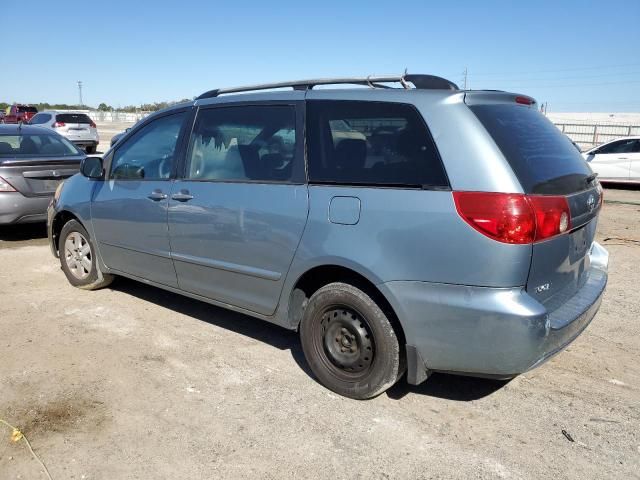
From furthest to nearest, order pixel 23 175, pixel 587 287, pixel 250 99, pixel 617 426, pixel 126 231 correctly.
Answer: pixel 23 175, pixel 126 231, pixel 250 99, pixel 587 287, pixel 617 426

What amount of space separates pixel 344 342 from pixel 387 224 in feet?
2.69

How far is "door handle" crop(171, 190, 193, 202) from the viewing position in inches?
159

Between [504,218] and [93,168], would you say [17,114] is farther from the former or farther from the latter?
[504,218]

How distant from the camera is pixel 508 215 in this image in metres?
2.69

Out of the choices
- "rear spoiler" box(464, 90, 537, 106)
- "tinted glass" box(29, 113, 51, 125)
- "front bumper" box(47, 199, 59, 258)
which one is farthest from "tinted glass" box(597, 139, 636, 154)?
"tinted glass" box(29, 113, 51, 125)

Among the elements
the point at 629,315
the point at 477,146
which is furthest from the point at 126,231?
the point at 629,315

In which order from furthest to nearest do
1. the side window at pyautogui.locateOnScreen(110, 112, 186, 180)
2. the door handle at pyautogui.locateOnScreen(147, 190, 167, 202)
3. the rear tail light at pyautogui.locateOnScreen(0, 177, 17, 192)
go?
1. the rear tail light at pyautogui.locateOnScreen(0, 177, 17, 192)
2. the side window at pyautogui.locateOnScreen(110, 112, 186, 180)
3. the door handle at pyautogui.locateOnScreen(147, 190, 167, 202)

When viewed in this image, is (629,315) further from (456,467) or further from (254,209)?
(254,209)

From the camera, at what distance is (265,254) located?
358 centimetres

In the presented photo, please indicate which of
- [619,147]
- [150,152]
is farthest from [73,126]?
[150,152]

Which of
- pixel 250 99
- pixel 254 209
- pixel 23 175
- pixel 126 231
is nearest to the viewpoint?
pixel 254 209

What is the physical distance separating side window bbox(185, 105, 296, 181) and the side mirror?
1275 millimetres

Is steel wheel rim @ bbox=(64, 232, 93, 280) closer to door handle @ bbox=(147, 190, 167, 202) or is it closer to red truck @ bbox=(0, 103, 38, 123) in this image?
door handle @ bbox=(147, 190, 167, 202)

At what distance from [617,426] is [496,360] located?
0.87 m
